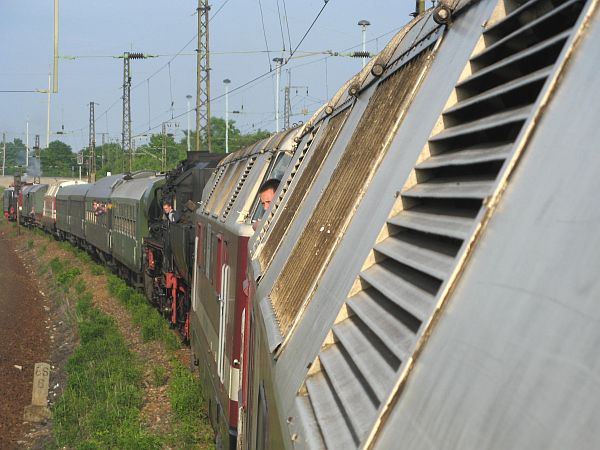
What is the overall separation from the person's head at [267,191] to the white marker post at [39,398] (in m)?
7.46

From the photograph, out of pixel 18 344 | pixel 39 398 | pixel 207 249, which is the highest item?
pixel 207 249

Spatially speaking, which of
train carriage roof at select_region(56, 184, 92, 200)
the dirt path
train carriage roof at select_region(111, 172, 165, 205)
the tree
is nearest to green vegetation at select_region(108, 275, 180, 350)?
the dirt path

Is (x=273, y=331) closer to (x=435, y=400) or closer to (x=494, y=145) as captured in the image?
(x=494, y=145)

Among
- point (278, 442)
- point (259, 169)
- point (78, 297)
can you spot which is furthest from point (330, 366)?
point (78, 297)

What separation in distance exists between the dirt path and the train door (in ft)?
16.3

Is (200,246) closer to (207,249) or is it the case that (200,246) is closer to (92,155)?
(207,249)

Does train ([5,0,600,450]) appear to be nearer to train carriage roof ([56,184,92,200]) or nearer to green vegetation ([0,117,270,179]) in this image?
Result: train carriage roof ([56,184,92,200])

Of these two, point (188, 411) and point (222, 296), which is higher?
point (222, 296)

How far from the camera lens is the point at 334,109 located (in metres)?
5.63

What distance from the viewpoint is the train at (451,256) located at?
1.20m

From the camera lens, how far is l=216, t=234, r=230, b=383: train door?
294 inches

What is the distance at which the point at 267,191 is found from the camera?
281 inches

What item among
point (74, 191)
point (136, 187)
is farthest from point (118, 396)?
point (74, 191)

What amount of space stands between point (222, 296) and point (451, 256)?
19.2 feet
